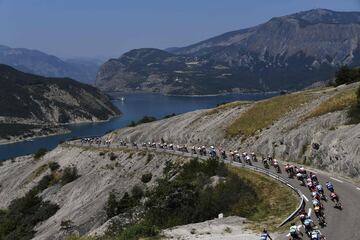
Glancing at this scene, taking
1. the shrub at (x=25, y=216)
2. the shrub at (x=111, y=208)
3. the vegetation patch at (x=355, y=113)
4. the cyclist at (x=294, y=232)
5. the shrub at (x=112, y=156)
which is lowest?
the shrub at (x=25, y=216)

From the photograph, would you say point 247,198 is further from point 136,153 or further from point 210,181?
point 136,153

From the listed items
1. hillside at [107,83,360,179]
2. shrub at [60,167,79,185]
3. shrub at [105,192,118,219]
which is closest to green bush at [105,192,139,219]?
shrub at [105,192,118,219]

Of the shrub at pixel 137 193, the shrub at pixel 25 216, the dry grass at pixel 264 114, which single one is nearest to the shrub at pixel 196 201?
the shrub at pixel 137 193

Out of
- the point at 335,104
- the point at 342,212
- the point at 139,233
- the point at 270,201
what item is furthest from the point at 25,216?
the point at 342,212

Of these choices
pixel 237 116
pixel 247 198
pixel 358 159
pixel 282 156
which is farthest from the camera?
pixel 237 116

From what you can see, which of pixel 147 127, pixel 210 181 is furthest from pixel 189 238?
pixel 147 127

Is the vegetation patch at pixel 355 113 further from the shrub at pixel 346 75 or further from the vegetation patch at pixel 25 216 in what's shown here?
the vegetation patch at pixel 25 216

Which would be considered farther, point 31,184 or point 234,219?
point 31,184

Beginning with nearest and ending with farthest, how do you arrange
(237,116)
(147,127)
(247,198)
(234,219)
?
(234,219) → (247,198) → (237,116) → (147,127)
